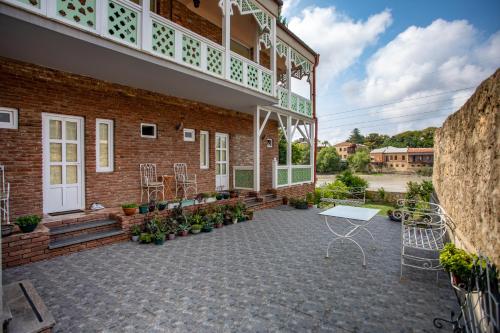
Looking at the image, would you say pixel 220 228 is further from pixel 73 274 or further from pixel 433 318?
pixel 433 318

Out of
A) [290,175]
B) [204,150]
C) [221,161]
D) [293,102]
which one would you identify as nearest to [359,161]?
[293,102]

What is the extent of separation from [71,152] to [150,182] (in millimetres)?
2011

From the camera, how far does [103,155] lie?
21.5ft

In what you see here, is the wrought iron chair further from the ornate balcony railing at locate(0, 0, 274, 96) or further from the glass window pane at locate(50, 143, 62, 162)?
the glass window pane at locate(50, 143, 62, 162)

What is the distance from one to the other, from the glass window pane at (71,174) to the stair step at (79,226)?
1.30m

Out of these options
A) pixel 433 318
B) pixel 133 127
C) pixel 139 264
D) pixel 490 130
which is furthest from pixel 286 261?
pixel 133 127

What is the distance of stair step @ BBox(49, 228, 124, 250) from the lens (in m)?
4.54

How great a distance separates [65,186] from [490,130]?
7401 millimetres

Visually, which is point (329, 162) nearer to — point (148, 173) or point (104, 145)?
point (148, 173)

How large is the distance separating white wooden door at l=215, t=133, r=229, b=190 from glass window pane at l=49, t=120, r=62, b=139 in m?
4.90

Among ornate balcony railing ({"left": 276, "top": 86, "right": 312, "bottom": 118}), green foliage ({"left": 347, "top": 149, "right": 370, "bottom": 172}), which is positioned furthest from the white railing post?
green foliage ({"left": 347, "top": 149, "right": 370, "bottom": 172})

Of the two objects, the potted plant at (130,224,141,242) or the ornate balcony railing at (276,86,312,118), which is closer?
the potted plant at (130,224,141,242)

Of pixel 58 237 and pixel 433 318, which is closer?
pixel 433 318

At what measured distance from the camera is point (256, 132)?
362 inches
